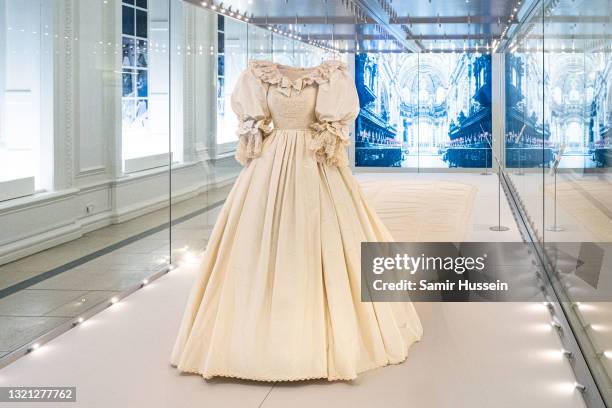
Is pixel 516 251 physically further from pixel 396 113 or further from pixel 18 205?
pixel 396 113

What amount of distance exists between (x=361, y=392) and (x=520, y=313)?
1.85 metres

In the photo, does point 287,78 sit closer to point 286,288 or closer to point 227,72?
point 286,288

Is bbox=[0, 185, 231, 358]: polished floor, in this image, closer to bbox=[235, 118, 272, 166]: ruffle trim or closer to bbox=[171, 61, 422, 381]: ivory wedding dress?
bbox=[171, 61, 422, 381]: ivory wedding dress

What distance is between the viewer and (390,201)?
36.7ft


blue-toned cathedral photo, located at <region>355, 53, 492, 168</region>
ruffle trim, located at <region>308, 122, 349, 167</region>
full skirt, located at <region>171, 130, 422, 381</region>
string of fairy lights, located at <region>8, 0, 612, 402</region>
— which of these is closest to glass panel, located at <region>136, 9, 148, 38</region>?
string of fairy lights, located at <region>8, 0, 612, 402</region>

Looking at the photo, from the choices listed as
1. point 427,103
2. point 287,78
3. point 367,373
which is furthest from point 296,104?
point 427,103

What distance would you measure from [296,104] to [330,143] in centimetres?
30

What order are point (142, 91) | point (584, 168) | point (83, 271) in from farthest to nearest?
point (142, 91) < point (83, 271) < point (584, 168)

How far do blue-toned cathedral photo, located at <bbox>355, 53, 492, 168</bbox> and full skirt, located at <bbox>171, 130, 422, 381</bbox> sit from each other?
44.8 feet

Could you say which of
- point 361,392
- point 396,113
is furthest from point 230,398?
point 396,113

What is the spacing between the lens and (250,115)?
3961 millimetres

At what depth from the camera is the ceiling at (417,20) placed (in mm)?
4621

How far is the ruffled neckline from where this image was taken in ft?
13.0

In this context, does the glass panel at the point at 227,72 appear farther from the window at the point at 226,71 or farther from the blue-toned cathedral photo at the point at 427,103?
the blue-toned cathedral photo at the point at 427,103
